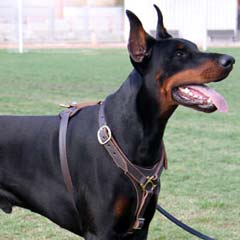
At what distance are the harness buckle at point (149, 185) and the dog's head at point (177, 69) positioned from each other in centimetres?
48

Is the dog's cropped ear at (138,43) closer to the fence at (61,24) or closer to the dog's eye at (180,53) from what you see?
the dog's eye at (180,53)

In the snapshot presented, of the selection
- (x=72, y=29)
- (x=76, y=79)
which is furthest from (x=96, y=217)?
(x=72, y=29)

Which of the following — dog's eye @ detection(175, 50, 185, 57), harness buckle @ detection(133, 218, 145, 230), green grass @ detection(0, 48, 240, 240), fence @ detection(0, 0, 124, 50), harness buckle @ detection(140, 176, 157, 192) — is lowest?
fence @ detection(0, 0, 124, 50)

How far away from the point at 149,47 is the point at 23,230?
2.84m

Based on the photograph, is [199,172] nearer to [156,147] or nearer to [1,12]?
[156,147]

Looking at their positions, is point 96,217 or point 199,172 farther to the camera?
point 199,172

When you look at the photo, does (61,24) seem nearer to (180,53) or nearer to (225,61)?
(180,53)

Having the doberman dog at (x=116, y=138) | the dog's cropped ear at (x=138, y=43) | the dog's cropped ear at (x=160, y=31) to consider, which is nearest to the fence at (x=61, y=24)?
the doberman dog at (x=116, y=138)

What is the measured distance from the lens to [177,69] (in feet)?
13.4

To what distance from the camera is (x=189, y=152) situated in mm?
9672

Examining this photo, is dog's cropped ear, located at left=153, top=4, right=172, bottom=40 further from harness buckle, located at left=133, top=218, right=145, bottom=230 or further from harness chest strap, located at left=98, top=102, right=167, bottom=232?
harness buckle, located at left=133, top=218, right=145, bottom=230

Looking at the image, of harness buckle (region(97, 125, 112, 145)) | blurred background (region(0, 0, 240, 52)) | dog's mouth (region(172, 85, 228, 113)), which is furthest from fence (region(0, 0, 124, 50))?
dog's mouth (region(172, 85, 228, 113))

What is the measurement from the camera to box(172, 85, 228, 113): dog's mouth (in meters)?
4.09

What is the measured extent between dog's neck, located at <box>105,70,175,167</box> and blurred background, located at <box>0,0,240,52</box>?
44.5 metres
